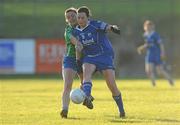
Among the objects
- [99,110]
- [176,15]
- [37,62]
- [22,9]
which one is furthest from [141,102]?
[176,15]

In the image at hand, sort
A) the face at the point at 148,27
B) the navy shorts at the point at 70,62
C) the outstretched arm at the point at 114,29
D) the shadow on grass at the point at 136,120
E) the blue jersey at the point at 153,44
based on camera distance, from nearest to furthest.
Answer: the shadow on grass at the point at 136,120, the outstretched arm at the point at 114,29, the navy shorts at the point at 70,62, the face at the point at 148,27, the blue jersey at the point at 153,44

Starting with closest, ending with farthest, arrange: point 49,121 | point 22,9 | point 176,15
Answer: point 49,121
point 22,9
point 176,15

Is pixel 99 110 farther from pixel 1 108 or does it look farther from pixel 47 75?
pixel 47 75

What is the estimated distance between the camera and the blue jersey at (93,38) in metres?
13.5

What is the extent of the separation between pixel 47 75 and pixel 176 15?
11.6 metres

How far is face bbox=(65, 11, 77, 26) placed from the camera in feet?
44.9

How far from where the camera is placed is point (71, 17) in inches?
541

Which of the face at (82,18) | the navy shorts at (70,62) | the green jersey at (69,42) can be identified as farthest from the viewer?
the navy shorts at (70,62)

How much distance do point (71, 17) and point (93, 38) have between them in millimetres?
616

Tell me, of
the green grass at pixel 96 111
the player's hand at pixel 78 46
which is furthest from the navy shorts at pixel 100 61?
the green grass at pixel 96 111

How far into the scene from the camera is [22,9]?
41531mm

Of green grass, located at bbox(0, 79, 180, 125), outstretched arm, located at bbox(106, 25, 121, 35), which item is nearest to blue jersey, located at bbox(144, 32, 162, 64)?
green grass, located at bbox(0, 79, 180, 125)

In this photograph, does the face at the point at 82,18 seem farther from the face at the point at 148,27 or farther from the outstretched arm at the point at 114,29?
the face at the point at 148,27

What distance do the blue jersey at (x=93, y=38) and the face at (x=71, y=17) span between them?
19 centimetres
